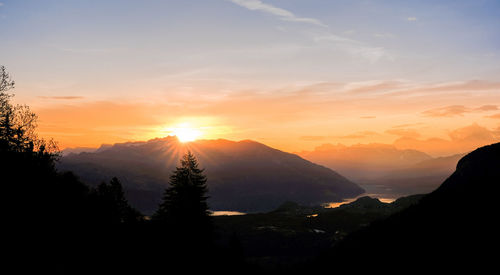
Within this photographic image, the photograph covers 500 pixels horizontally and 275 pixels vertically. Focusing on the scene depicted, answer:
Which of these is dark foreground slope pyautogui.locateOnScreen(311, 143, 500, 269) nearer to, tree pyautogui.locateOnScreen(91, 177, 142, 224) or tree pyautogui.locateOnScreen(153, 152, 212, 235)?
tree pyautogui.locateOnScreen(153, 152, 212, 235)

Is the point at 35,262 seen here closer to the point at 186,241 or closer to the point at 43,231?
the point at 43,231

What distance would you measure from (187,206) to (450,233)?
140ft

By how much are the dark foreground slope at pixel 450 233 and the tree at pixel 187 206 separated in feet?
105

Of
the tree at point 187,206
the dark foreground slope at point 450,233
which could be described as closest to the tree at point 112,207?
the tree at point 187,206

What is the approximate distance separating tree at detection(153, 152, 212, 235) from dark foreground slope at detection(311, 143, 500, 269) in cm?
3197

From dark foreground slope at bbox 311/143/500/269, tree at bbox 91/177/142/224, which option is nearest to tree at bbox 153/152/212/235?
tree at bbox 91/177/142/224

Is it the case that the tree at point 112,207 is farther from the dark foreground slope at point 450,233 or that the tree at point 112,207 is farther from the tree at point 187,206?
→ the dark foreground slope at point 450,233

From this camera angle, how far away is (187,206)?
46938 millimetres

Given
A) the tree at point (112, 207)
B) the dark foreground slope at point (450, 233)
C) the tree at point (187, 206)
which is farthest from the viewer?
the tree at point (112, 207)

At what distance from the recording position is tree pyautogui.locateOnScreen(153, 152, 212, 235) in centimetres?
4634

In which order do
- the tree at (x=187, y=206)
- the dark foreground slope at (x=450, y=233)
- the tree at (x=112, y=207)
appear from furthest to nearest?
1. the tree at (x=112, y=207)
2. the tree at (x=187, y=206)
3. the dark foreground slope at (x=450, y=233)

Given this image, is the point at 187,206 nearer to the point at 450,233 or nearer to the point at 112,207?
the point at 112,207

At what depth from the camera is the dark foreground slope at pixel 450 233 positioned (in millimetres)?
46094

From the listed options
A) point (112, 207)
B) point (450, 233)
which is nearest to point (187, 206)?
point (112, 207)
